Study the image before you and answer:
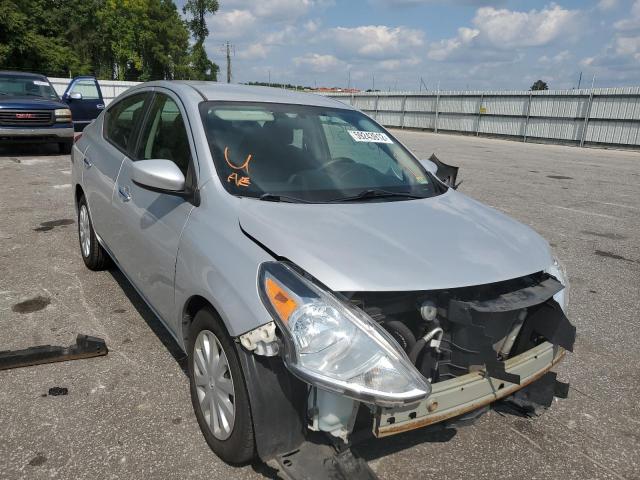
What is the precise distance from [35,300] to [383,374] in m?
3.26

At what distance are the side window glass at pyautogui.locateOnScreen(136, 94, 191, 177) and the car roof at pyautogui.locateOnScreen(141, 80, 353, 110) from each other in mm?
179

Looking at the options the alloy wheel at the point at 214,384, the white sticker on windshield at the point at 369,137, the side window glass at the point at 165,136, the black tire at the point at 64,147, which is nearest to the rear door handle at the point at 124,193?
the side window glass at the point at 165,136

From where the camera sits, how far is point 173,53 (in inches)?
2298

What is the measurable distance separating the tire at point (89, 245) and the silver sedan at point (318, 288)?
1310mm

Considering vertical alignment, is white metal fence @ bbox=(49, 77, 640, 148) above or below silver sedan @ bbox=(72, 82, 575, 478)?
above

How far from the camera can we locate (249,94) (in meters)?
3.23

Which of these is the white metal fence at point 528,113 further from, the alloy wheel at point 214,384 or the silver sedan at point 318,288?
the alloy wheel at point 214,384

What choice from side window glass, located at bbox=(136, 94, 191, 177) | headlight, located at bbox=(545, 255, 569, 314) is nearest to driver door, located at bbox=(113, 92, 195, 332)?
side window glass, located at bbox=(136, 94, 191, 177)

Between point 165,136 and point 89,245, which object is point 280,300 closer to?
point 165,136

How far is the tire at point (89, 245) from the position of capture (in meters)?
4.33

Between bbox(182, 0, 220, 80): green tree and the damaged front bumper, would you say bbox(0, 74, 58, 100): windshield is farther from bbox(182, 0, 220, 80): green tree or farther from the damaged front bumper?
bbox(182, 0, 220, 80): green tree

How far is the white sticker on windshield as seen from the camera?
11.0ft

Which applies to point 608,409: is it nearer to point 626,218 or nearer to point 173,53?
point 626,218

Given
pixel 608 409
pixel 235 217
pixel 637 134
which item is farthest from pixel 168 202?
pixel 637 134
